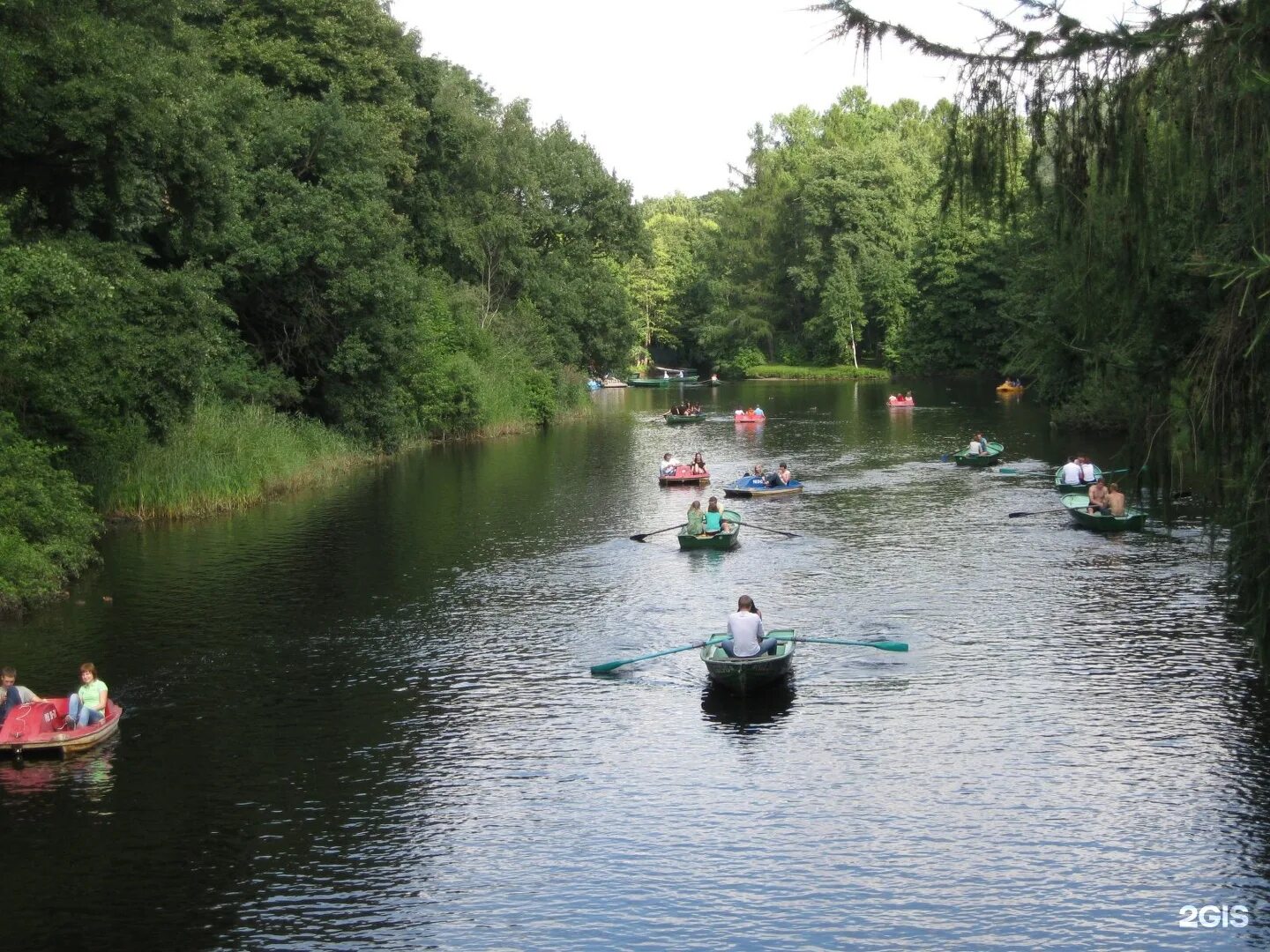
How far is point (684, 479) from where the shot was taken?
1710 inches

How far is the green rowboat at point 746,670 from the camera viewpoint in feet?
64.2

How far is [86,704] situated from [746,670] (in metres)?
9.42

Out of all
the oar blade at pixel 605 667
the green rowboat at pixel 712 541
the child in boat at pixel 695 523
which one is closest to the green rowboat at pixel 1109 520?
the green rowboat at pixel 712 541

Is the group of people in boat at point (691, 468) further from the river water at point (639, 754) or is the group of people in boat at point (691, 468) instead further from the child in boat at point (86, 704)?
the child in boat at point (86, 704)

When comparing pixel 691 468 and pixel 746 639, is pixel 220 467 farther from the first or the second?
pixel 746 639

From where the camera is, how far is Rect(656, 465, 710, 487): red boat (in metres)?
43.4

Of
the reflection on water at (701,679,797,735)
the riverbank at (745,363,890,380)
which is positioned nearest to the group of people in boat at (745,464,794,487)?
the reflection on water at (701,679,797,735)

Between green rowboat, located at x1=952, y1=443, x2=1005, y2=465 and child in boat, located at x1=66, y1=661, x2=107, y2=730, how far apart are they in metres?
34.8

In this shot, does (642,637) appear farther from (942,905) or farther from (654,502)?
(654,502)

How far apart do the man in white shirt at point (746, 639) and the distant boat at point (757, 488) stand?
20.0 metres

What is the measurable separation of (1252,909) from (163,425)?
2715cm

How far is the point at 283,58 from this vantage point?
155ft

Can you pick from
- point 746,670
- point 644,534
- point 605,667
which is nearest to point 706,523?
point 644,534

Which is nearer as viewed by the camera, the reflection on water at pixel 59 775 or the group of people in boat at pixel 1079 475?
the reflection on water at pixel 59 775
